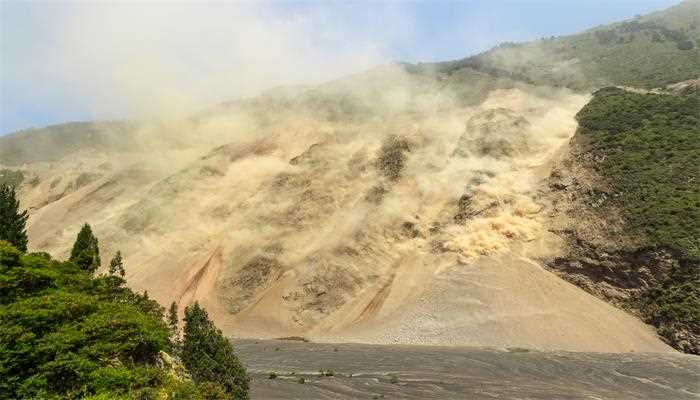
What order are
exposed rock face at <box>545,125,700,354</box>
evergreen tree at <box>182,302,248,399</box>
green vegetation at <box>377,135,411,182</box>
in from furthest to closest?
1. green vegetation at <box>377,135,411,182</box>
2. exposed rock face at <box>545,125,700,354</box>
3. evergreen tree at <box>182,302,248,399</box>

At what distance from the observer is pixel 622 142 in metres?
60.0

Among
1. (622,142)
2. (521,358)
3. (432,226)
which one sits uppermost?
(622,142)

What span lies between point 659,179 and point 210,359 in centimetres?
4676

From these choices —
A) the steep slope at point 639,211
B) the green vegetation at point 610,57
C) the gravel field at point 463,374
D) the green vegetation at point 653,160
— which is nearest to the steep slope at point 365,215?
the steep slope at point 639,211

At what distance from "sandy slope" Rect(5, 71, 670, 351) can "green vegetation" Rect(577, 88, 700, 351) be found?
8.65ft

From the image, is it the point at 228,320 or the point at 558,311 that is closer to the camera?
the point at 558,311

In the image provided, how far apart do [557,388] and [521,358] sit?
804cm

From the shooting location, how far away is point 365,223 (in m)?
60.1

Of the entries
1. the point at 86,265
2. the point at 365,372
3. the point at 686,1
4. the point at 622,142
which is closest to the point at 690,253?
the point at 622,142

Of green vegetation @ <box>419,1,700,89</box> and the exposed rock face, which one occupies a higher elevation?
green vegetation @ <box>419,1,700,89</box>

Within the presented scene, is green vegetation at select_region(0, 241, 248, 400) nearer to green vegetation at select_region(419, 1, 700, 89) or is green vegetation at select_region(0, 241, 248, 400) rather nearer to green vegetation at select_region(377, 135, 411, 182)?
green vegetation at select_region(377, 135, 411, 182)

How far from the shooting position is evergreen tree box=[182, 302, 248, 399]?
61.8 feet

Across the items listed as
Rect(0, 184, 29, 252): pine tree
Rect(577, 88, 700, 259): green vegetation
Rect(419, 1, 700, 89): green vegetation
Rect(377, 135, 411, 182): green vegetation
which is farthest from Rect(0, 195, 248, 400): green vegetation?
Rect(419, 1, 700, 89): green vegetation

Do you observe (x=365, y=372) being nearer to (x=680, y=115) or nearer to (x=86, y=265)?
(x=86, y=265)
